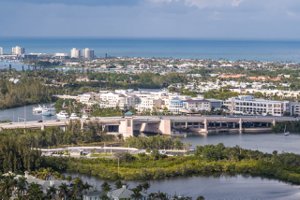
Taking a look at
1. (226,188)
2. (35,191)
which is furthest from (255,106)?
(35,191)

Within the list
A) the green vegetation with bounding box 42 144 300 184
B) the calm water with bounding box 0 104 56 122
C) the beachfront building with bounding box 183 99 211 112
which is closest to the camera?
the green vegetation with bounding box 42 144 300 184

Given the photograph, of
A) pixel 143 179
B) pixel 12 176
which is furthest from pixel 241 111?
pixel 12 176

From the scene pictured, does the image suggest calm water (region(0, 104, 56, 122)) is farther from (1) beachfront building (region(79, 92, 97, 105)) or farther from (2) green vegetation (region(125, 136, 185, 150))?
(2) green vegetation (region(125, 136, 185, 150))

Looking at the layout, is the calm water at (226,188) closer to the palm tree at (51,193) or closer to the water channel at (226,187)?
the water channel at (226,187)

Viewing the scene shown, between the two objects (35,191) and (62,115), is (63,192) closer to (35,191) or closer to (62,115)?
(35,191)

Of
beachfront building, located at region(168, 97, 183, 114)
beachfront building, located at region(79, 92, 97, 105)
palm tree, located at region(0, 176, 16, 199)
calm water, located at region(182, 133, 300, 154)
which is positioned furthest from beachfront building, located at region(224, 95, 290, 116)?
palm tree, located at region(0, 176, 16, 199)

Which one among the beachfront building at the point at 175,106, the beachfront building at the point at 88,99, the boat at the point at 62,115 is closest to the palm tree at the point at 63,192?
the boat at the point at 62,115
